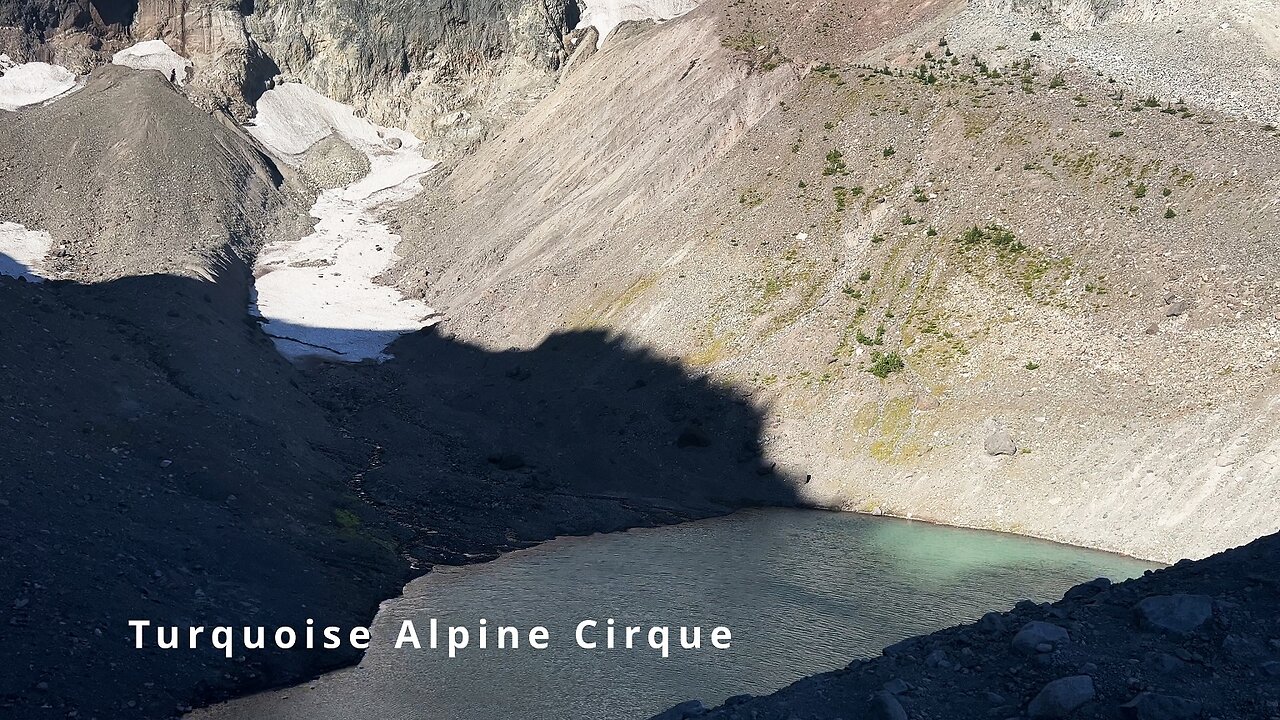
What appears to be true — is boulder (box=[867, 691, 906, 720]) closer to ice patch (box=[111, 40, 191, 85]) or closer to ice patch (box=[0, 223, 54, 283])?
ice patch (box=[0, 223, 54, 283])

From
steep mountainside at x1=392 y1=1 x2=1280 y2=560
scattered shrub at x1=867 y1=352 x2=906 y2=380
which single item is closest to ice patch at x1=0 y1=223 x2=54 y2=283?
steep mountainside at x1=392 y1=1 x2=1280 y2=560

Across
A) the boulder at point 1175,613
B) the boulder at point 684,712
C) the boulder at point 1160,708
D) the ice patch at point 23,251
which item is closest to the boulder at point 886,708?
the boulder at point 1160,708

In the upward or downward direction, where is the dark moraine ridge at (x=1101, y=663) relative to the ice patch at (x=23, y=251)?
upward

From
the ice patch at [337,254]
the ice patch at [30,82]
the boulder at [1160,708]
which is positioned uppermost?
the boulder at [1160,708]

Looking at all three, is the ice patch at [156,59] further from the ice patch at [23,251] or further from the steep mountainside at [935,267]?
the steep mountainside at [935,267]

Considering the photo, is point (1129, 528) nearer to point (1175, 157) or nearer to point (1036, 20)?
point (1175, 157)

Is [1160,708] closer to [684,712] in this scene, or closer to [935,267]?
[684,712]

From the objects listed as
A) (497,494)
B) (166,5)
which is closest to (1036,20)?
(497,494)
